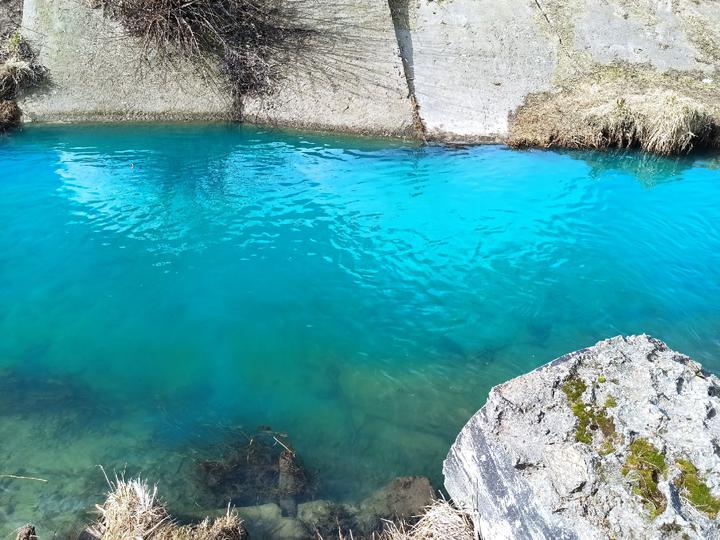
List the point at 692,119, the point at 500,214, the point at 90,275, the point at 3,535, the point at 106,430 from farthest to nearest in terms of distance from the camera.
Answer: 1. the point at 692,119
2. the point at 500,214
3. the point at 90,275
4. the point at 106,430
5. the point at 3,535

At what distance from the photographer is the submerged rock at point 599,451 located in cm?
427

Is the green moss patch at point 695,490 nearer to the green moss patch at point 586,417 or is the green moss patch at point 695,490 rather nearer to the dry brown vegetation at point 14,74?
the green moss patch at point 586,417

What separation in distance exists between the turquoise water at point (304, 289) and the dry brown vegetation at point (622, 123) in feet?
2.44

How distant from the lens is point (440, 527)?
545cm

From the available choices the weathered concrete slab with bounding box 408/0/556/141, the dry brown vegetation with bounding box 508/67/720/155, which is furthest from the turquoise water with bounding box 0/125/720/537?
the weathered concrete slab with bounding box 408/0/556/141

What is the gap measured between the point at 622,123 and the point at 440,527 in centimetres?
1396

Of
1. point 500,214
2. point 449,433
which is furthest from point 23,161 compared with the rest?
point 449,433

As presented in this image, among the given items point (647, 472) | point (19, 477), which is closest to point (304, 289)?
point (19, 477)

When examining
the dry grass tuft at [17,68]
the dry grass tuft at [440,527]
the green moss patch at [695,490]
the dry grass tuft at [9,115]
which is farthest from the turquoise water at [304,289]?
the green moss patch at [695,490]

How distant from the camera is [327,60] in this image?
706 inches

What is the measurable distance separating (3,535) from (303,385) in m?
3.73

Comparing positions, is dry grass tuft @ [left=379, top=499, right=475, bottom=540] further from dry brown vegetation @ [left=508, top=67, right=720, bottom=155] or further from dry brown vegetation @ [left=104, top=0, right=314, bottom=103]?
dry brown vegetation @ [left=104, top=0, right=314, bottom=103]

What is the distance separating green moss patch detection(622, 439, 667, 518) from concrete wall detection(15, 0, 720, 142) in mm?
12759

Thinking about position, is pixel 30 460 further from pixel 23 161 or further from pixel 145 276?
pixel 23 161
